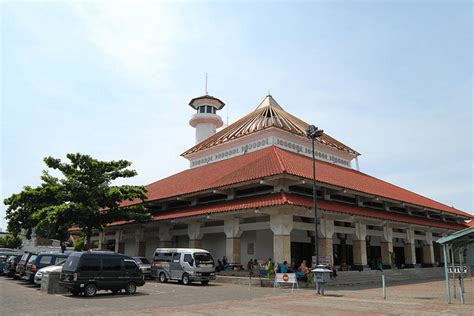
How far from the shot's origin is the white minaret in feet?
152

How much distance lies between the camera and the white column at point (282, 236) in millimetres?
22317

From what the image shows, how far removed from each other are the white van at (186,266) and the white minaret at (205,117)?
79.7 feet

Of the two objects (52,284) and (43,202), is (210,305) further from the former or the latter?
(43,202)

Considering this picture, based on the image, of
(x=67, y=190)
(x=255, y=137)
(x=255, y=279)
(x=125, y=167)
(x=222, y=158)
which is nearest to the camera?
(x=255, y=279)

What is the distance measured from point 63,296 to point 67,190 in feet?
40.5

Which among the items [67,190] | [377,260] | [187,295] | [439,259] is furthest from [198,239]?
[439,259]

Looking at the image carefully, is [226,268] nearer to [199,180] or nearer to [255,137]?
[199,180]

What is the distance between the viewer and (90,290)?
631 inches

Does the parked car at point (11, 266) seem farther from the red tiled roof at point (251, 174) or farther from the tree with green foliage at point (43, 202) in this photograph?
the red tiled roof at point (251, 174)

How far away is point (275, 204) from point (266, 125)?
13736 millimetres

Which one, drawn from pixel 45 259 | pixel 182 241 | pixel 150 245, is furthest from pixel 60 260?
pixel 150 245

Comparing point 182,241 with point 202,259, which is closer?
point 202,259

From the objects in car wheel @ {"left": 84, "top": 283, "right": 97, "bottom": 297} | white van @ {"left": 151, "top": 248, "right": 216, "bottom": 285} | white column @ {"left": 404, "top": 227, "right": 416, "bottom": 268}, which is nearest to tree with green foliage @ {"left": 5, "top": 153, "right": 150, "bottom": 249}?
white van @ {"left": 151, "top": 248, "right": 216, "bottom": 285}

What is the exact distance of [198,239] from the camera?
28.5 metres
